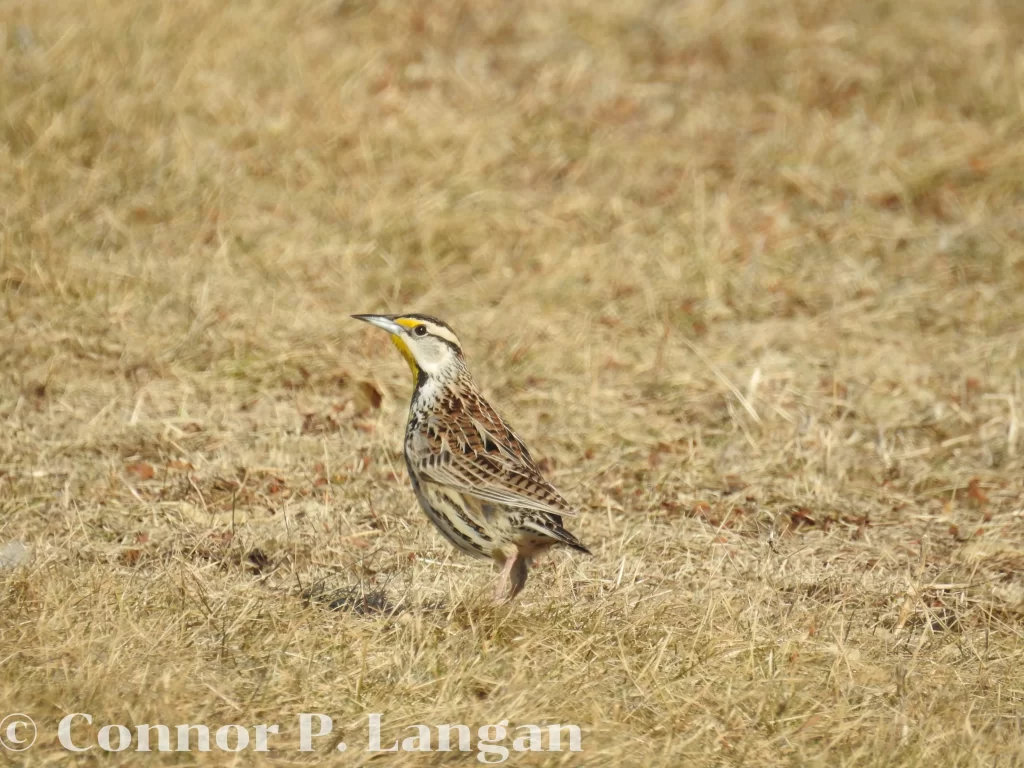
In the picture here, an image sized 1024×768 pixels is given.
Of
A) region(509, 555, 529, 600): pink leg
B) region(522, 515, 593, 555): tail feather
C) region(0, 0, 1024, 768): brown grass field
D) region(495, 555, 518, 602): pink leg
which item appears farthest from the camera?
region(509, 555, 529, 600): pink leg

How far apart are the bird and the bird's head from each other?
1cm

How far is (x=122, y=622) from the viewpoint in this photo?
5023 mm

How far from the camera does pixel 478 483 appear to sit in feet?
18.8

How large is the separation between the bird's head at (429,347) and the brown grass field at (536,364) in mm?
829

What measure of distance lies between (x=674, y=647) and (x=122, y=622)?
193cm

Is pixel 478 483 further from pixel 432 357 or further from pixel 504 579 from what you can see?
pixel 432 357

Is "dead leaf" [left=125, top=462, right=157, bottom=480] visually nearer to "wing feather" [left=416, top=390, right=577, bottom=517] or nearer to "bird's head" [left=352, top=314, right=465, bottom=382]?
"bird's head" [left=352, top=314, right=465, bottom=382]

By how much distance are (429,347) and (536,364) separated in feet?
8.52

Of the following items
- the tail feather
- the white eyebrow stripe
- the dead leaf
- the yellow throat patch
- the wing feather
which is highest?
the white eyebrow stripe

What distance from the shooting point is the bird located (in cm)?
564

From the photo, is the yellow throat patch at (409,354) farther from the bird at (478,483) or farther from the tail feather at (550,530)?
the tail feather at (550,530)

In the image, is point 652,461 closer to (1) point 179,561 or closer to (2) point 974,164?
(1) point 179,561

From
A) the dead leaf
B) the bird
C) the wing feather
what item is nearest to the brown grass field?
the dead leaf

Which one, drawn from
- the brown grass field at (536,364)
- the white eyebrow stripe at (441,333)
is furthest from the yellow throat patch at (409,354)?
the brown grass field at (536,364)
